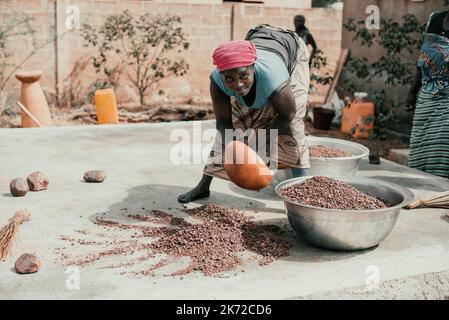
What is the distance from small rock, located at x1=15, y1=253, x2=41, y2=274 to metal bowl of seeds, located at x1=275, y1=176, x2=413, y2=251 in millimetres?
1494

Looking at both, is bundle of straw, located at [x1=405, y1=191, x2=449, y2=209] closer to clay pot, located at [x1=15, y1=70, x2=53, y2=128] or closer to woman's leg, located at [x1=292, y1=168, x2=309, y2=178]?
woman's leg, located at [x1=292, y1=168, x2=309, y2=178]

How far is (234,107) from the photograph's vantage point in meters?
4.40

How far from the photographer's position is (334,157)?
489 centimetres

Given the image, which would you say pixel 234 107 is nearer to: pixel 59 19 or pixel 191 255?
pixel 191 255

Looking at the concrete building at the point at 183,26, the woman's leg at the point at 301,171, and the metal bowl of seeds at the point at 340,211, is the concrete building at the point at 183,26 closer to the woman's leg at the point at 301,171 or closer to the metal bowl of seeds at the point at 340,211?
the woman's leg at the point at 301,171

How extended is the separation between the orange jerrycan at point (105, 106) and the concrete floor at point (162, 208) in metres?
1.80

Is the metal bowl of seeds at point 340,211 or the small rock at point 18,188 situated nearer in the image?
the metal bowl of seeds at point 340,211

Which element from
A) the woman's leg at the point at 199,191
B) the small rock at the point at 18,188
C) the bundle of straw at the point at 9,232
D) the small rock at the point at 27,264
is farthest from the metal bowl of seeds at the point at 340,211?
the small rock at the point at 18,188

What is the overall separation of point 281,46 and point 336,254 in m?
1.51

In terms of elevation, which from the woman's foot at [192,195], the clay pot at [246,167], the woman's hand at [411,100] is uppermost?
the woman's hand at [411,100]

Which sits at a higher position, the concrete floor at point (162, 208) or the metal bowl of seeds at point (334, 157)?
the metal bowl of seeds at point (334, 157)

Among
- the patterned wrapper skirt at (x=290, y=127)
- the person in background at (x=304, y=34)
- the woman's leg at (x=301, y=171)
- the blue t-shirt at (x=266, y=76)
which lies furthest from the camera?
the person in background at (x=304, y=34)

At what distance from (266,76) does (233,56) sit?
0.96 ft

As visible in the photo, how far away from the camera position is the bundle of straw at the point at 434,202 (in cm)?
451
